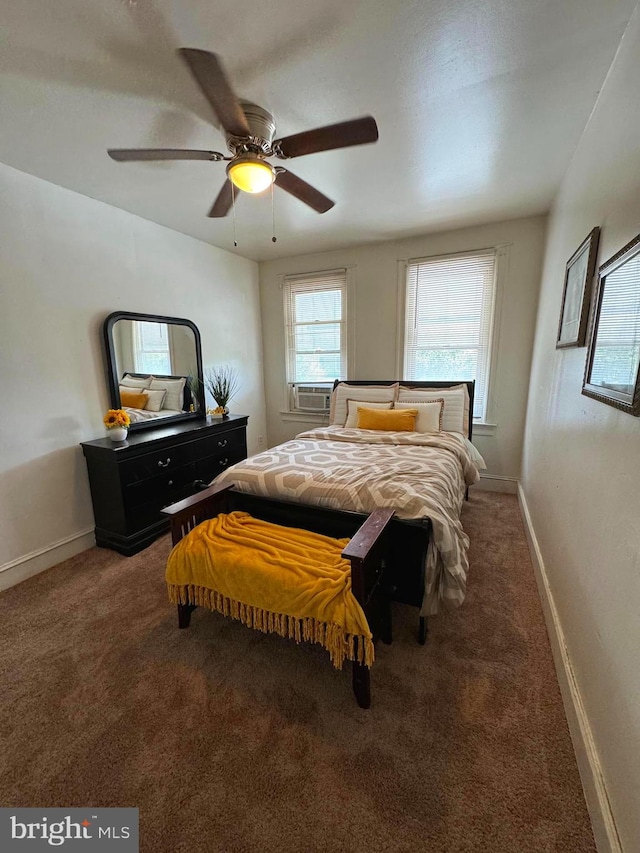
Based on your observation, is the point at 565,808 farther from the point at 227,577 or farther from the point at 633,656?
the point at 227,577

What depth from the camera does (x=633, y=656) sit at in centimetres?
88

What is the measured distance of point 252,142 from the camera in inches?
60.8

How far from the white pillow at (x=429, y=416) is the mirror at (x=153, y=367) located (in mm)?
2177

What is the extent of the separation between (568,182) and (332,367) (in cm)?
259

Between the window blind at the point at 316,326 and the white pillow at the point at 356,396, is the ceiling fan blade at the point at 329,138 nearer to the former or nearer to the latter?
the white pillow at the point at 356,396

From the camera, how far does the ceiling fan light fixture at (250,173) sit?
5.08 feet

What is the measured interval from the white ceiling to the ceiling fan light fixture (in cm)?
30

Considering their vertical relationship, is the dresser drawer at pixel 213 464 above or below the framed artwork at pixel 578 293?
below

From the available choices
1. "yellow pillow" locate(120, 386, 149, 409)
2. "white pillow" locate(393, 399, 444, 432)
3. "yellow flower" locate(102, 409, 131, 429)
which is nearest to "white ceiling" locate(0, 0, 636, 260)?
"yellow pillow" locate(120, 386, 149, 409)

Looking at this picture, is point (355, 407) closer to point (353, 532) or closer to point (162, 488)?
point (353, 532)

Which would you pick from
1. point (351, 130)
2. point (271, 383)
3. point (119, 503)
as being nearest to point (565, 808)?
point (351, 130)

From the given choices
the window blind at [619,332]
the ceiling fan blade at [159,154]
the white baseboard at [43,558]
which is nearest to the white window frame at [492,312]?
the window blind at [619,332]

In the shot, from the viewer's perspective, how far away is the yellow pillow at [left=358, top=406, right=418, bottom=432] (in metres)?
3.02

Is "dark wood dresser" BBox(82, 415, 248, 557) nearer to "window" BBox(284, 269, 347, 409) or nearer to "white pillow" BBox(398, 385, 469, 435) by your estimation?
"window" BBox(284, 269, 347, 409)
